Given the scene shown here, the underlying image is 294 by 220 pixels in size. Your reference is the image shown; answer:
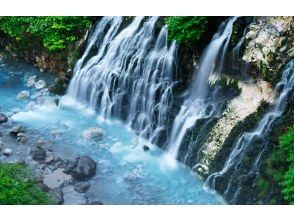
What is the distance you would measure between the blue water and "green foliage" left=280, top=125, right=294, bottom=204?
0.79m

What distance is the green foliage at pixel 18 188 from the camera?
4.92 m

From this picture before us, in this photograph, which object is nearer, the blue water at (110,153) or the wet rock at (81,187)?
the blue water at (110,153)

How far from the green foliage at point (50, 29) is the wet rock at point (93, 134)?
1.75 metres

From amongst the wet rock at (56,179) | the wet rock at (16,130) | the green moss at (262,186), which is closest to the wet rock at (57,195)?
the wet rock at (56,179)

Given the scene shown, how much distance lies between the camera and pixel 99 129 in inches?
254

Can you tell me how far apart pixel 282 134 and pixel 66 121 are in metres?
2.89

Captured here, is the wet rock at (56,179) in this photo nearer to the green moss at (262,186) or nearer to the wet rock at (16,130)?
the wet rock at (16,130)

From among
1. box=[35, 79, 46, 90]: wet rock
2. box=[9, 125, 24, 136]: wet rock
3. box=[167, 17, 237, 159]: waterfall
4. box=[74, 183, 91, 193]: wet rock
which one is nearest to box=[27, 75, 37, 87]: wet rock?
box=[35, 79, 46, 90]: wet rock

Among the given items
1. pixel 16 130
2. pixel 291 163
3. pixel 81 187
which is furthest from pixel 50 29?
pixel 291 163

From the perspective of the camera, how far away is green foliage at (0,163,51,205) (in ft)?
16.1

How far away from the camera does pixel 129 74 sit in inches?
276

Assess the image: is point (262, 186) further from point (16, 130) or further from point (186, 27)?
point (16, 130)
